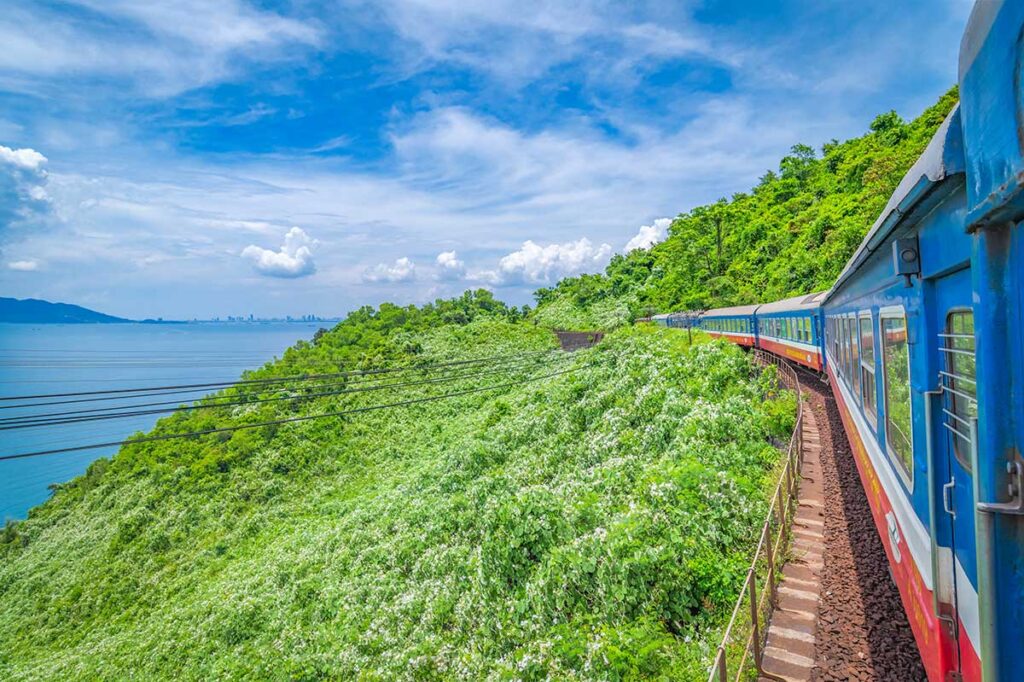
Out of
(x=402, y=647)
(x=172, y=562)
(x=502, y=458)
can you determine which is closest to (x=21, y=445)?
(x=172, y=562)

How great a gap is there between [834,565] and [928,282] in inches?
232

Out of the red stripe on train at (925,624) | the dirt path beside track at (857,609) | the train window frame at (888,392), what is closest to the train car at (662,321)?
the dirt path beside track at (857,609)

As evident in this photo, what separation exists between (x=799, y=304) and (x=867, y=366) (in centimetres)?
1365

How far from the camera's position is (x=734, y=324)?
2906 cm

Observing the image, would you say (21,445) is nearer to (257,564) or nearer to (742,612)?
(257,564)

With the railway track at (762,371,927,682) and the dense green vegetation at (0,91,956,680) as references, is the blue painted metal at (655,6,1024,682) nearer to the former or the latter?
the railway track at (762,371,927,682)

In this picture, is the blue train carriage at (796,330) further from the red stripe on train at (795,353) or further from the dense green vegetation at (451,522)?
the dense green vegetation at (451,522)

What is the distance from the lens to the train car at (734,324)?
86.9 ft

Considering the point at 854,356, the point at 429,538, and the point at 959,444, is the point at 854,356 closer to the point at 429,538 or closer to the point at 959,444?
the point at 959,444

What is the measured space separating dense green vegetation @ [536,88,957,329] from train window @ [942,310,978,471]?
117ft

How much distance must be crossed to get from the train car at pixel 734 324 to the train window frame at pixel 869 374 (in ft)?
67.4

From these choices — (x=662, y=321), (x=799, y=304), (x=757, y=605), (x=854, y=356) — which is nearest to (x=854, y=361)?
(x=854, y=356)

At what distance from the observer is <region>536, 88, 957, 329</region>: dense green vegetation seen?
127 ft

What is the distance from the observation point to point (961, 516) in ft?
8.93
